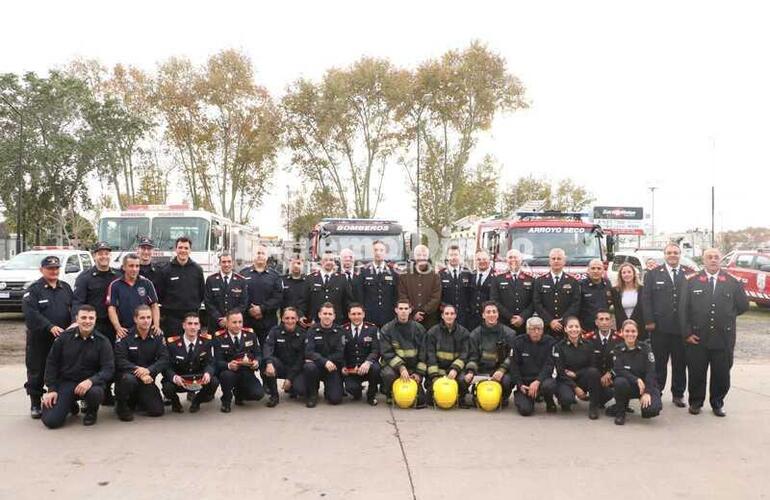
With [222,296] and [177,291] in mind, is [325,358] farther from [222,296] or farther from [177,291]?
[177,291]

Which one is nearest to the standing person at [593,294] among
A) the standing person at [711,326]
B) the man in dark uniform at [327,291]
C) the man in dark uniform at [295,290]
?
the standing person at [711,326]

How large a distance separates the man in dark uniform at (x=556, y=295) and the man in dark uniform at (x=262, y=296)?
343 cm

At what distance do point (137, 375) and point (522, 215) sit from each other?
392 inches

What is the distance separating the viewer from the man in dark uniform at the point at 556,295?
8.55 m

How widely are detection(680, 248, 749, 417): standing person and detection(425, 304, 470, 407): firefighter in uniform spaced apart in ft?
8.18

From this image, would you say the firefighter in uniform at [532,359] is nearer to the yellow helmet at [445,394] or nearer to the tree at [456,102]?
the yellow helmet at [445,394]

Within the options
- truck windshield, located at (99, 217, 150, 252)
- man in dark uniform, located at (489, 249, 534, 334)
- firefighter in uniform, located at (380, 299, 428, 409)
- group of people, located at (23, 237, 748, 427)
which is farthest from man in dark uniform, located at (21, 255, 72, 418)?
truck windshield, located at (99, 217, 150, 252)

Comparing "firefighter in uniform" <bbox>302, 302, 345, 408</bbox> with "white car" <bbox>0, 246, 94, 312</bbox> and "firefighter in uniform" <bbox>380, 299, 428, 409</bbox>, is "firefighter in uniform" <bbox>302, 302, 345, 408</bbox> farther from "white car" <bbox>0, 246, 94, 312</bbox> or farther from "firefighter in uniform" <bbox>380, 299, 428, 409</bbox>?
"white car" <bbox>0, 246, 94, 312</bbox>

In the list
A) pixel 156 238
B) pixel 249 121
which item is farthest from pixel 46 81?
pixel 156 238

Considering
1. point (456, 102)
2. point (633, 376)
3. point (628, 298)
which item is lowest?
point (633, 376)

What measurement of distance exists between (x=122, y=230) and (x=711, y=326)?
519 inches

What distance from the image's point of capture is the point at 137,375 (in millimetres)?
7070

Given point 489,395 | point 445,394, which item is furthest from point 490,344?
point 445,394

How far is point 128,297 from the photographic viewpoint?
7633mm
